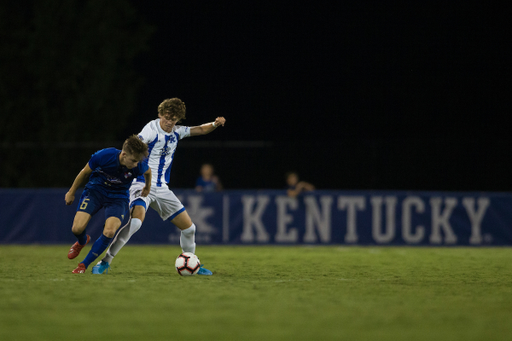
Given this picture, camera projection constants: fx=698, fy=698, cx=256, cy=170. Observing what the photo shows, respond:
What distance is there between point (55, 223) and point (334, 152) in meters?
6.73

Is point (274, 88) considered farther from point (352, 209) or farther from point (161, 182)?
point (161, 182)

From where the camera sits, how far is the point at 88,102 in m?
18.8

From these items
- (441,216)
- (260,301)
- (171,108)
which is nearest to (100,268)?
(171,108)

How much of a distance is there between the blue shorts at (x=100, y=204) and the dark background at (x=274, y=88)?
8408mm

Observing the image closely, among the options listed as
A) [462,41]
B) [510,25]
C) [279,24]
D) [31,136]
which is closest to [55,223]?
[31,136]

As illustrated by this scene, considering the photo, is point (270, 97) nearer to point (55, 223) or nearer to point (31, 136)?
point (31, 136)

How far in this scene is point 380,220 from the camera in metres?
14.2

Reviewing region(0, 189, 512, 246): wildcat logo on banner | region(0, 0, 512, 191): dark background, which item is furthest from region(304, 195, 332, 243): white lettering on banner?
region(0, 0, 512, 191): dark background

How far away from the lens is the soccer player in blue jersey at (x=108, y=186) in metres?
7.64

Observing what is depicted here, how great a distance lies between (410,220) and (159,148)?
7394mm

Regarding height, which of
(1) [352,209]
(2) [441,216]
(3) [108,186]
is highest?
(3) [108,186]

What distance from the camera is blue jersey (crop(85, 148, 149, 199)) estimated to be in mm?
7789

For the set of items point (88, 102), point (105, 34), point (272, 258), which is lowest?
point (272, 258)

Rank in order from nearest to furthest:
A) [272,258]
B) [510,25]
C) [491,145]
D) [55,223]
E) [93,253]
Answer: [93,253]
[272,258]
[55,223]
[491,145]
[510,25]
